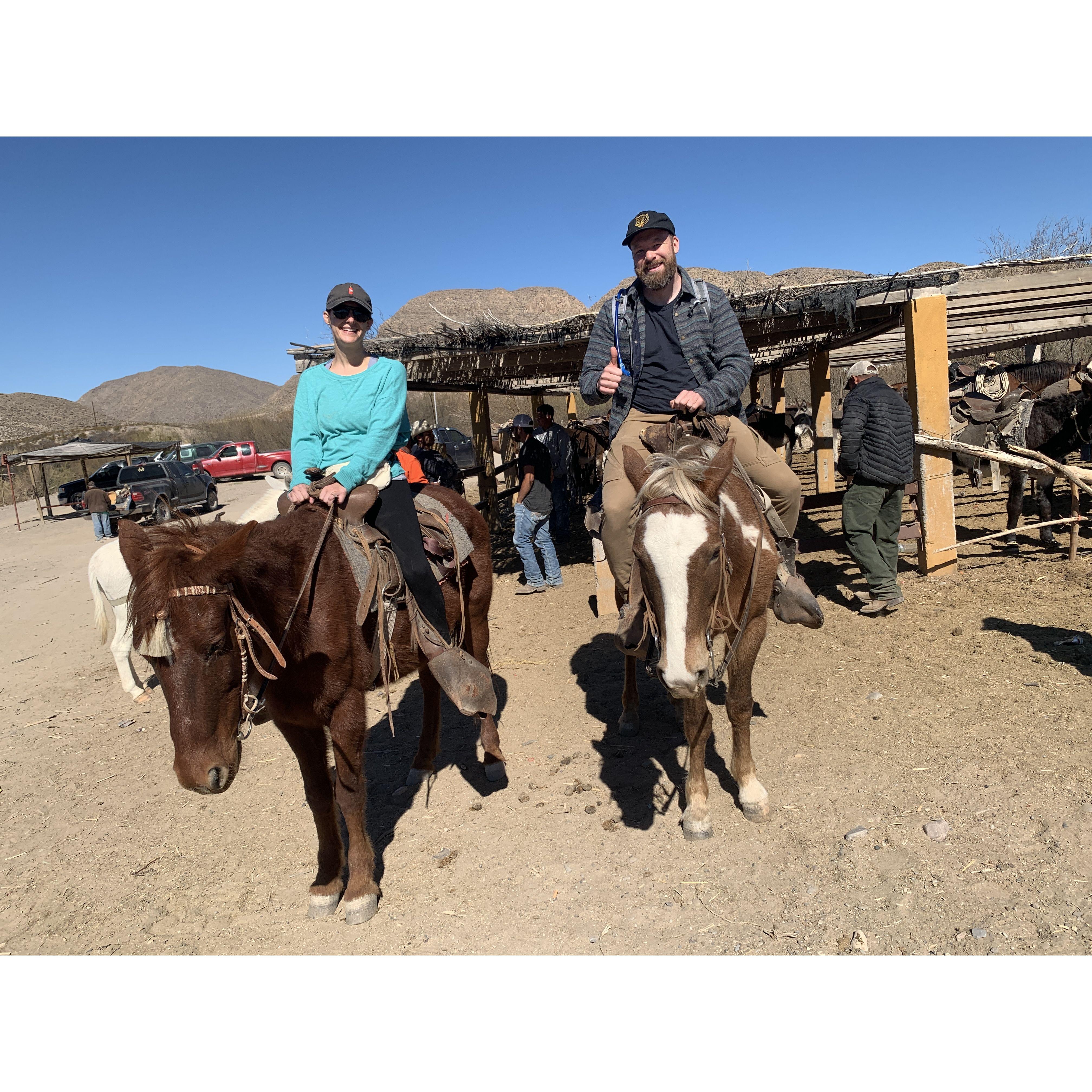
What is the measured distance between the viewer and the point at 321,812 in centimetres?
344

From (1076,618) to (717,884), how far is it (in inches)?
198

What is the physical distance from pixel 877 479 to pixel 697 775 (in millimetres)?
4641

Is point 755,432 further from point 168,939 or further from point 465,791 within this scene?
point 168,939

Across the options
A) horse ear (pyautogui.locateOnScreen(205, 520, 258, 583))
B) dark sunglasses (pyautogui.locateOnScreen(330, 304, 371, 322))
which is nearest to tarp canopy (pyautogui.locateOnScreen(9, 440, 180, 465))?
dark sunglasses (pyautogui.locateOnScreen(330, 304, 371, 322))

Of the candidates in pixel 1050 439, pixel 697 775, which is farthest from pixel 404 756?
pixel 1050 439

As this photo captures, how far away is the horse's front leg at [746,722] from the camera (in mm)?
3754

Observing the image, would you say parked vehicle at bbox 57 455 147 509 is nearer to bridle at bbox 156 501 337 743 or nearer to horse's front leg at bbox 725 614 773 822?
bridle at bbox 156 501 337 743

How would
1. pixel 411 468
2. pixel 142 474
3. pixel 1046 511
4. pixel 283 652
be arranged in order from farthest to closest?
pixel 142 474 < pixel 1046 511 < pixel 411 468 < pixel 283 652

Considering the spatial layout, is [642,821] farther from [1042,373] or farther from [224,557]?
[1042,373]

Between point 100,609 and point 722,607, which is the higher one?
point 722,607

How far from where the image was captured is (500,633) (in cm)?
812

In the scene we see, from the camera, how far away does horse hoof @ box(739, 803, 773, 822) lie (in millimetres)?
3775

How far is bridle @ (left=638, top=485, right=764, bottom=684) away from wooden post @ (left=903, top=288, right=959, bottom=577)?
526 centimetres

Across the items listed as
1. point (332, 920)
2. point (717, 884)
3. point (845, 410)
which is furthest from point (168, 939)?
point (845, 410)
